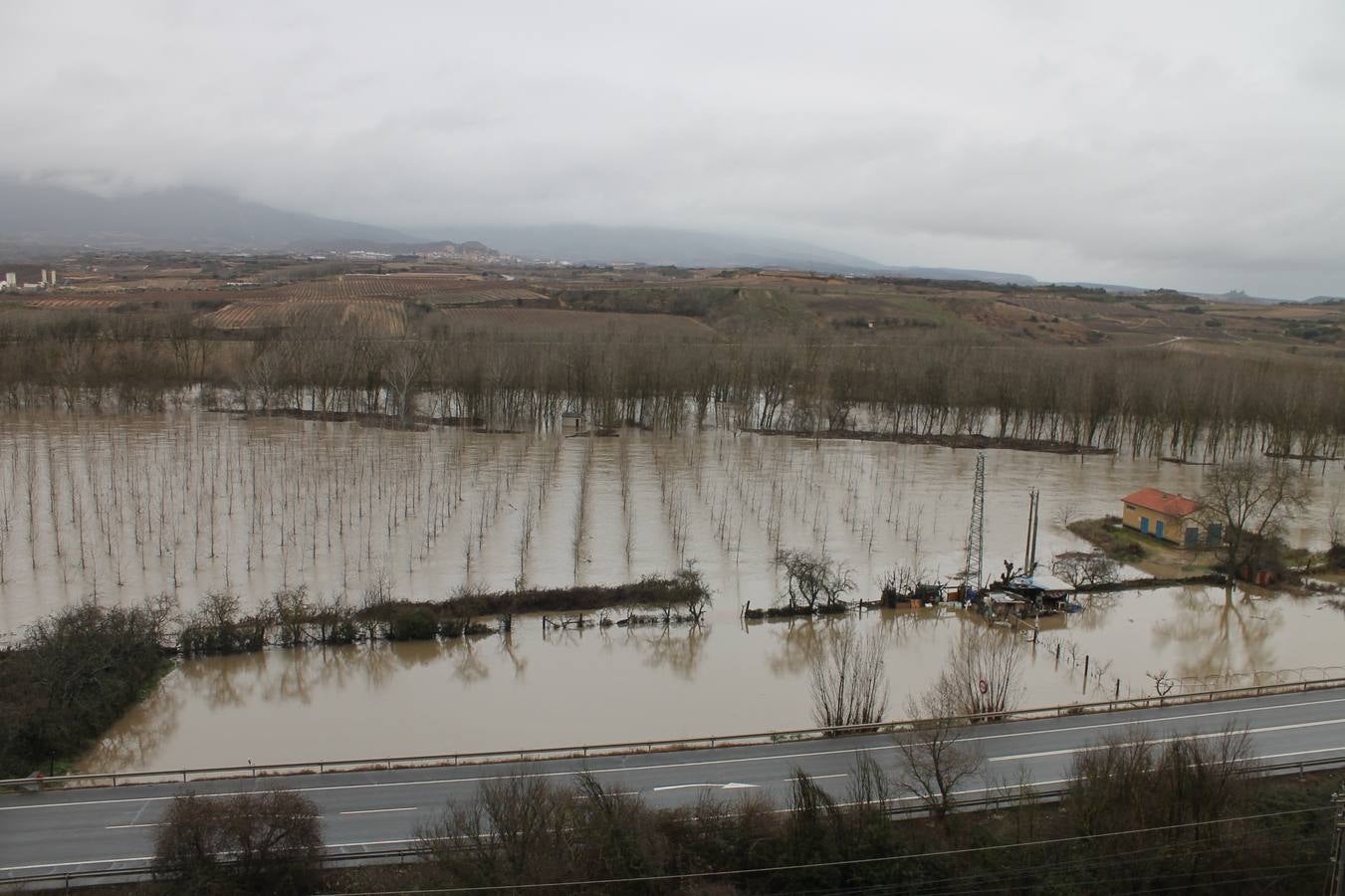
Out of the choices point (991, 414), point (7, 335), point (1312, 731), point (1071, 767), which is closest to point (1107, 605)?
point (1312, 731)

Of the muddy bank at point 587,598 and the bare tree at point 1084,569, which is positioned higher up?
the bare tree at point 1084,569

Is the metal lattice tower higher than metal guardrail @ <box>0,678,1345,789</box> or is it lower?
higher

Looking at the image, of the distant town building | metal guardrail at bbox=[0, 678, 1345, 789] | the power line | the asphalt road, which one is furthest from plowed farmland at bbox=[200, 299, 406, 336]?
the power line

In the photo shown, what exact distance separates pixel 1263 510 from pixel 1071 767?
16.5 m

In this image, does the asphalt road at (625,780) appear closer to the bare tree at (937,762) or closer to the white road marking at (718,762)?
the white road marking at (718,762)

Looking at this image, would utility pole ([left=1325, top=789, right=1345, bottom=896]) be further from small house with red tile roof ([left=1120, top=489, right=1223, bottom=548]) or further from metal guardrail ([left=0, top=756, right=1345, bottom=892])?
small house with red tile roof ([left=1120, top=489, right=1223, bottom=548])

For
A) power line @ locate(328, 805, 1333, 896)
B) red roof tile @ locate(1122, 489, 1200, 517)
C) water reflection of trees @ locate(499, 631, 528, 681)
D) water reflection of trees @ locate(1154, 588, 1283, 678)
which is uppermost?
red roof tile @ locate(1122, 489, 1200, 517)

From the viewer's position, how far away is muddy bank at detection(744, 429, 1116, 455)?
1416 inches

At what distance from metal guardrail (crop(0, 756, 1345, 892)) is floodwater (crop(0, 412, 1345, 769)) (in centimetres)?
333

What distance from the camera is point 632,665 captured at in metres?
15.3

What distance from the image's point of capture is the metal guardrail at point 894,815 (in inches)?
336

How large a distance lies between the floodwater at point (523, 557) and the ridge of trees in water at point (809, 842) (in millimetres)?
3755

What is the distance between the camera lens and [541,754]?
461 inches

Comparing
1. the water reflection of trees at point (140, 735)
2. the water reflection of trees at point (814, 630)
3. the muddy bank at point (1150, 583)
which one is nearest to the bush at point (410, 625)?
the water reflection of trees at point (140, 735)
